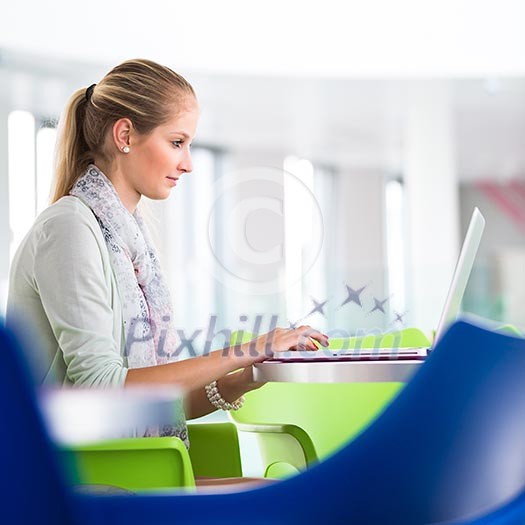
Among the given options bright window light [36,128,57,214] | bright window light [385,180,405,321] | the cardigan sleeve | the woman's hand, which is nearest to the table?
the woman's hand

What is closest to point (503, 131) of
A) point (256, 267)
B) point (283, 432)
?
point (256, 267)

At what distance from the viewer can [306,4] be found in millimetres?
6848

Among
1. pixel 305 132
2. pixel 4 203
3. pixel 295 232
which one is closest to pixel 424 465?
pixel 4 203

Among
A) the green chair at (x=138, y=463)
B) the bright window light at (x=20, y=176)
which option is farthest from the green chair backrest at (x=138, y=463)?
the bright window light at (x=20, y=176)

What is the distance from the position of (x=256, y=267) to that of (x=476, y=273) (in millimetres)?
2235

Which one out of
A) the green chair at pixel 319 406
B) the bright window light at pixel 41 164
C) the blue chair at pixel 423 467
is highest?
the bright window light at pixel 41 164

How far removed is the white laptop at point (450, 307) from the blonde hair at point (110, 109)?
56 cm

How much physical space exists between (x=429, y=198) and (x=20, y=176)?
350 cm

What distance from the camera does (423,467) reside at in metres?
1.06

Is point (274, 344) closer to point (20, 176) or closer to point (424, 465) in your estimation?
point (424, 465)

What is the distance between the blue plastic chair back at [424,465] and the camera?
1.01m

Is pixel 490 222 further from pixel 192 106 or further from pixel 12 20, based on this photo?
pixel 192 106

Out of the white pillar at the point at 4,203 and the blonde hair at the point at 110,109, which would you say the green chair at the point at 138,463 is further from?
the white pillar at the point at 4,203

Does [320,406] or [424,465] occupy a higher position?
[424,465]
